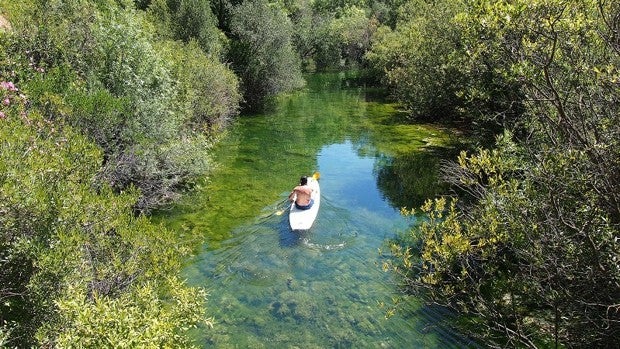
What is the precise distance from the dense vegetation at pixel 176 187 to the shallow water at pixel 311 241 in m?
1.17

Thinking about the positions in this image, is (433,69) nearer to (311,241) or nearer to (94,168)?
(311,241)

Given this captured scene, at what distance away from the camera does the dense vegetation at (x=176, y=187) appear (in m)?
5.48

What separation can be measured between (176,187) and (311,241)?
649 centimetres

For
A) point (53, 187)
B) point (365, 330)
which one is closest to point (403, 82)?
point (365, 330)

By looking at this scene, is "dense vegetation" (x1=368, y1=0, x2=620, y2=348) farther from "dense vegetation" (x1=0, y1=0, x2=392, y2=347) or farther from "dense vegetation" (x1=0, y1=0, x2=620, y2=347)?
"dense vegetation" (x1=0, y1=0, x2=392, y2=347)

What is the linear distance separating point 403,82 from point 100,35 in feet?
77.6

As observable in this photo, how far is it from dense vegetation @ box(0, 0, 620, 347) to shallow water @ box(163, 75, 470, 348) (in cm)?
117

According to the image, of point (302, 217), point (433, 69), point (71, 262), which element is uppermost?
point (433, 69)

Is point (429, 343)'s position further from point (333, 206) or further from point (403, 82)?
point (403, 82)

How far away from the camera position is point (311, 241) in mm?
13562

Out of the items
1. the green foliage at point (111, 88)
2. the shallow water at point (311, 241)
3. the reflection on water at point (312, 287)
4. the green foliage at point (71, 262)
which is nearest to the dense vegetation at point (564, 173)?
the reflection on water at point (312, 287)

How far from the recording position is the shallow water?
9789mm

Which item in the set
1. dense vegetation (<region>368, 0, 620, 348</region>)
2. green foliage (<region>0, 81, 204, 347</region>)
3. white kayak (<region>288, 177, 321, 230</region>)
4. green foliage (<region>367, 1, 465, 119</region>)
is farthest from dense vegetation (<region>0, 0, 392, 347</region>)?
green foliage (<region>367, 1, 465, 119</region>)

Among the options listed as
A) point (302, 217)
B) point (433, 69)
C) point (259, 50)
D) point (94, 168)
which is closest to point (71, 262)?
point (94, 168)
